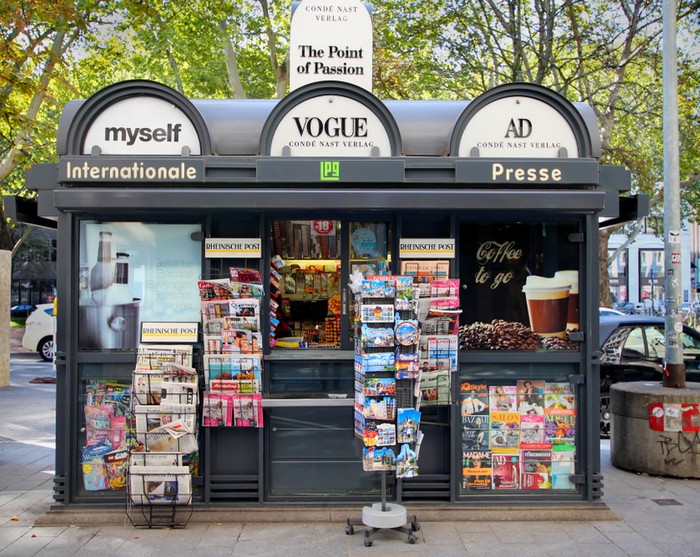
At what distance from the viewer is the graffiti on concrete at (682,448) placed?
7.69m

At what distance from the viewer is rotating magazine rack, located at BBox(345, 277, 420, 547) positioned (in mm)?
5723

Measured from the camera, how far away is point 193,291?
6.63 m

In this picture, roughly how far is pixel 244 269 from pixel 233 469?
A: 179 centimetres

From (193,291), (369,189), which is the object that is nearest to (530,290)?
(369,189)

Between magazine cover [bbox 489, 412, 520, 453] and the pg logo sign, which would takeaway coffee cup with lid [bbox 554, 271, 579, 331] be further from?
the pg logo sign

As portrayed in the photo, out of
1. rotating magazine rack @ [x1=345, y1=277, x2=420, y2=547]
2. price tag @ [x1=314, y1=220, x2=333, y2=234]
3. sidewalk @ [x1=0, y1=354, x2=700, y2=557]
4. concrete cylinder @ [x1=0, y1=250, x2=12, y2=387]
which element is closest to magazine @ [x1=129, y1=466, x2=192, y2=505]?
sidewalk @ [x1=0, y1=354, x2=700, y2=557]

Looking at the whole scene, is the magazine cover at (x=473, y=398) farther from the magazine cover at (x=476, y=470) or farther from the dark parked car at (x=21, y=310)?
the dark parked car at (x=21, y=310)

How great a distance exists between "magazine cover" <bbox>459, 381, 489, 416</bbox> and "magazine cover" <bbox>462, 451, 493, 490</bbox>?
37 centimetres

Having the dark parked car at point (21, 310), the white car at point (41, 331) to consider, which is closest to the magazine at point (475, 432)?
the white car at point (41, 331)

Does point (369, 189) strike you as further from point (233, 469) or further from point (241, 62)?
point (241, 62)

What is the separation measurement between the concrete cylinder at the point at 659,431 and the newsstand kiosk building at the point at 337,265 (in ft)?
5.12

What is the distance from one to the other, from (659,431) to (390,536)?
353 centimetres

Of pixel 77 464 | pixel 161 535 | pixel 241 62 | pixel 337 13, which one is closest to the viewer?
pixel 161 535

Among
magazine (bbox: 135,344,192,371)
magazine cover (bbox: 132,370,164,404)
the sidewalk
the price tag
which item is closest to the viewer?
the sidewalk
